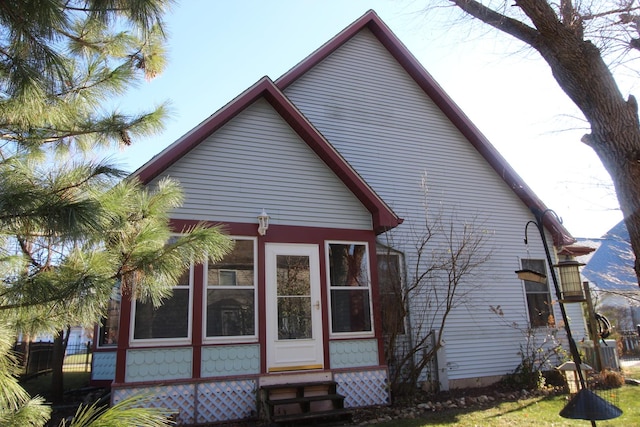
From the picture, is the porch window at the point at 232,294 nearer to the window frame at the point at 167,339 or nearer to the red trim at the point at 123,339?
the window frame at the point at 167,339

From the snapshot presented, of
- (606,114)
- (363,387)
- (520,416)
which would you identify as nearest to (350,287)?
(363,387)

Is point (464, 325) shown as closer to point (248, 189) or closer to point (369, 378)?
point (369, 378)

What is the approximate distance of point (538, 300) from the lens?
1180 cm

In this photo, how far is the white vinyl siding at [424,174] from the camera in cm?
1079

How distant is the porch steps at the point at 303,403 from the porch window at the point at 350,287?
1.13 meters

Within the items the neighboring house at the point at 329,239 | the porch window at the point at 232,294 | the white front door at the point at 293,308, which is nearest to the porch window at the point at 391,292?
the neighboring house at the point at 329,239

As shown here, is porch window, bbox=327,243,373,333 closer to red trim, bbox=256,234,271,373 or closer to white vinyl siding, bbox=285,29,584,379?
red trim, bbox=256,234,271,373

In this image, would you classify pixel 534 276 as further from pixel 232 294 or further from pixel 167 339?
pixel 167 339

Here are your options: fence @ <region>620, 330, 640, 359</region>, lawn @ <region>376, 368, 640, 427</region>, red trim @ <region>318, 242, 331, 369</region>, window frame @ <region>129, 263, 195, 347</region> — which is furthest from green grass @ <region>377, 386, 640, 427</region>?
fence @ <region>620, 330, 640, 359</region>

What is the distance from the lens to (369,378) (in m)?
8.24

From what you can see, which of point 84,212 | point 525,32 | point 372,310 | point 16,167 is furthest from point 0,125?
point 372,310

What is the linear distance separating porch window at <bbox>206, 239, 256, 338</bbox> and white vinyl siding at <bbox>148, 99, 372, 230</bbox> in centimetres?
68

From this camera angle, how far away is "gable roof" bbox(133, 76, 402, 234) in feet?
26.8

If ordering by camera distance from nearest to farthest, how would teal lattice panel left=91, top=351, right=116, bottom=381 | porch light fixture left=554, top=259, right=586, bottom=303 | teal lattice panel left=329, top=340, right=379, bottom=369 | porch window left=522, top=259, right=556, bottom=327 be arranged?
1. porch light fixture left=554, top=259, right=586, bottom=303
2. teal lattice panel left=329, top=340, right=379, bottom=369
3. teal lattice panel left=91, top=351, right=116, bottom=381
4. porch window left=522, top=259, right=556, bottom=327
